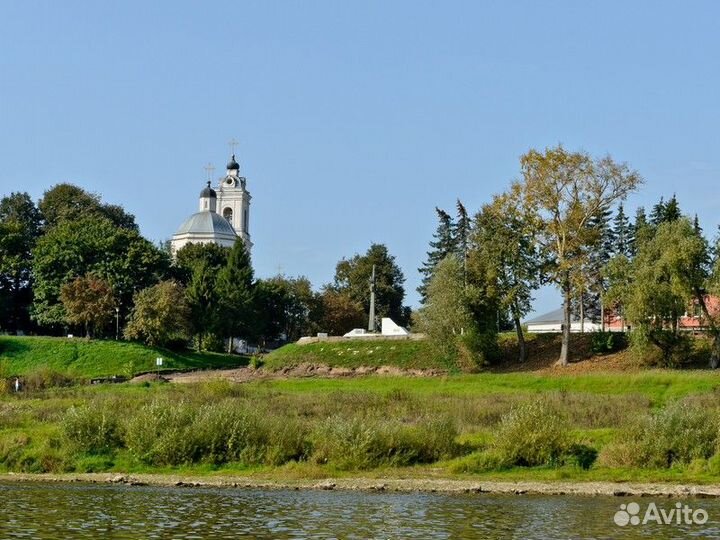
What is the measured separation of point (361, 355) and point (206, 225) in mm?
67010

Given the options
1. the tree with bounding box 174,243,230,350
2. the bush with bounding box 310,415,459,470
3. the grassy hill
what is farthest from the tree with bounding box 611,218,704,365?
the tree with bounding box 174,243,230,350

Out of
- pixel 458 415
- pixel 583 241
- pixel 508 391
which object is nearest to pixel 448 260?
pixel 583 241

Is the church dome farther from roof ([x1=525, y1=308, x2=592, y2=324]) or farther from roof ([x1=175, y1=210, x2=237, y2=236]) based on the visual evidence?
roof ([x1=525, y1=308, x2=592, y2=324])

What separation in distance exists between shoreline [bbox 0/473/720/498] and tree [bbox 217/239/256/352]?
5606 cm

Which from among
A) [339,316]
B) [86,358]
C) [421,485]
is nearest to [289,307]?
[339,316]

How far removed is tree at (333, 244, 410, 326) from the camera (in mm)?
120438

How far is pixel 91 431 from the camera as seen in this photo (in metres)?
42.7

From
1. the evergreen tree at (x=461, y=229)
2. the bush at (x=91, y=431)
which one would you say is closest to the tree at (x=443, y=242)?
the evergreen tree at (x=461, y=229)

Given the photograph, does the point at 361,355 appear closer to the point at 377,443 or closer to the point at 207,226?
the point at 377,443

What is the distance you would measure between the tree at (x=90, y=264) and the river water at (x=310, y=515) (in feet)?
177

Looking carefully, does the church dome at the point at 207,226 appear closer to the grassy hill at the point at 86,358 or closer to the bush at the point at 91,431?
the grassy hill at the point at 86,358

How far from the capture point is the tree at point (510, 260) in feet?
236

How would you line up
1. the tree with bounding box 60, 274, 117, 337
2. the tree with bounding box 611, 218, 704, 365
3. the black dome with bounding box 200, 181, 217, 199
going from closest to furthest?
the tree with bounding box 611, 218, 704, 365 < the tree with bounding box 60, 274, 117, 337 < the black dome with bounding box 200, 181, 217, 199

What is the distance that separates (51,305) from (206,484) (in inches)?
2211
